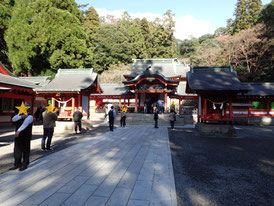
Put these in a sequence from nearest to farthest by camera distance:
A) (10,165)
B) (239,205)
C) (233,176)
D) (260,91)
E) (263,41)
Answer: (239,205)
(233,176)
(10,165)
(260,91)
(263,41)

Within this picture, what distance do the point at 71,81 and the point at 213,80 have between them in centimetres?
1198

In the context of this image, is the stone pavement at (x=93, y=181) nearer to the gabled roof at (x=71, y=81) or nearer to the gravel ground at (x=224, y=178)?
the gravel ground at (x=224, y=178)

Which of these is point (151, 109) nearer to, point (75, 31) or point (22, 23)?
point (75, 31)

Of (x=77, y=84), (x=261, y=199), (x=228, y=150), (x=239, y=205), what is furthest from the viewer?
(x=77, y=84)

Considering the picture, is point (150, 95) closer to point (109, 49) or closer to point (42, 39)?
point (42, 39)

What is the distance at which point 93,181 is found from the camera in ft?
12.6

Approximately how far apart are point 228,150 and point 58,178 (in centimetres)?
646

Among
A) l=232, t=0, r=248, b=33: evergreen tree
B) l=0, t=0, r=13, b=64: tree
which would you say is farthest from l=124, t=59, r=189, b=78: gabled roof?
l=0, t=0, r=13, b=64: tree

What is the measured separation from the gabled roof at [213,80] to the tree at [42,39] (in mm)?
18527

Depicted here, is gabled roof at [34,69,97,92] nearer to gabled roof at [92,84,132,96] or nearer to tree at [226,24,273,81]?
gabled roof at [92,84,132,96]

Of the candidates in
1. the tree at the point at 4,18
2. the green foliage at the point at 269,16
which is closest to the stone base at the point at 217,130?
the green foliage at the point at 269,16

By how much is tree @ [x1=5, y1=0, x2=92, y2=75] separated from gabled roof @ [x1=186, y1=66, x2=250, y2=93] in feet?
60.8

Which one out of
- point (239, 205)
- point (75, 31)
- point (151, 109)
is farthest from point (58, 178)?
point (75, 31)

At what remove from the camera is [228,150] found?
280 inches
